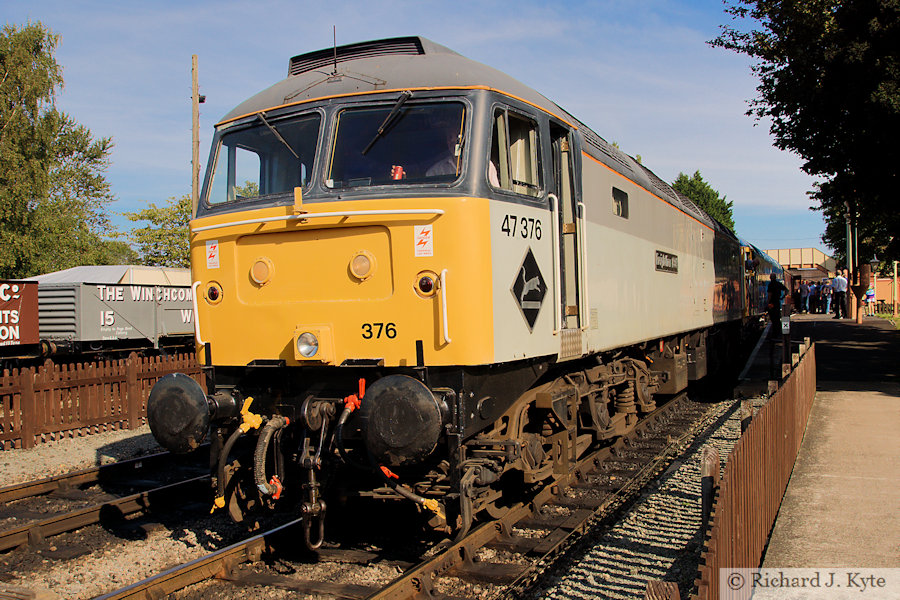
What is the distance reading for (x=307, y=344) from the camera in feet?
17.0

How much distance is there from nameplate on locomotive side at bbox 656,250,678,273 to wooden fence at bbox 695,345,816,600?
94.3 inches

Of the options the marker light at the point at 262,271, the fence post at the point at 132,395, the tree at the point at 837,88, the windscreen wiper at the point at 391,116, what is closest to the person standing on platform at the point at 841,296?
the tree at the point at 837,88

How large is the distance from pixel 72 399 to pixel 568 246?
873 centimetres

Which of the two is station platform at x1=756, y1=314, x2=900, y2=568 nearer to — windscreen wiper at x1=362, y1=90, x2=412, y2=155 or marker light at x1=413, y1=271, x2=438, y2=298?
marker light at x1=413, y1=271, x2=438, y2=298

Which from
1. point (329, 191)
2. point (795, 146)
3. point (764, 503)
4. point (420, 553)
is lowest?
point (420, 553)

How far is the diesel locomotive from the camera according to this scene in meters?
4.88

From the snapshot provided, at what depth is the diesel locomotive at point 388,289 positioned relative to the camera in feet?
16.0

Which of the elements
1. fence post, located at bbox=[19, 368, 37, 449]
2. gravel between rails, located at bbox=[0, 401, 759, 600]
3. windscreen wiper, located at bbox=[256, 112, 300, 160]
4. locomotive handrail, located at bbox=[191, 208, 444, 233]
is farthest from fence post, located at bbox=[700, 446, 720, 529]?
fence post, located at bbox=[19, 368, 37, 449]

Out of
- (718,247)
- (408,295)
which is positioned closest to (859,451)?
(408,295)

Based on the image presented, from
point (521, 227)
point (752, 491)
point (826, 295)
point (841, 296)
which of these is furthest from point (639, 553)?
point (826, 295)

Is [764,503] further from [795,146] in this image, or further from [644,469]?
[795,146]

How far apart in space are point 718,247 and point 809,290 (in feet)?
106

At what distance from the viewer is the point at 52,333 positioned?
1775cm

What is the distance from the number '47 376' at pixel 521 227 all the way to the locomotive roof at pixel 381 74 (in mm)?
955
